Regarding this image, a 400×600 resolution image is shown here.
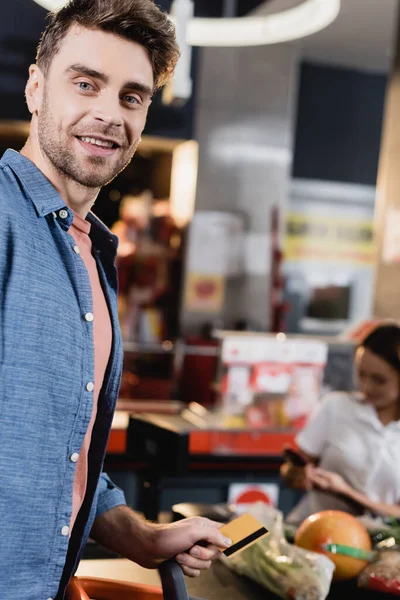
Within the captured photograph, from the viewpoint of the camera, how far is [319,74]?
29.0 feet

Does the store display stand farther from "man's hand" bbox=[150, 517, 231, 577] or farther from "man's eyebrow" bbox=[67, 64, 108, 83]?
"man's eyebrow" bbox=[67, 64, 108, 83]

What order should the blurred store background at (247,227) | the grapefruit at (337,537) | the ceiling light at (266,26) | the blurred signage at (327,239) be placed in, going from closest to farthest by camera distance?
the grapefruit at (337,537) → the blurred store background at (247,227) → the ceiling light at (266,26) → the blurred signage at (327,239)

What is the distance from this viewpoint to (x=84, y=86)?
1.25 meters

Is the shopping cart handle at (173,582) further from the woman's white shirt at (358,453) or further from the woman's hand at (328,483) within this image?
the woman's white shirt at (358,453)

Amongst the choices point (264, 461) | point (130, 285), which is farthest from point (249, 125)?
point (264, 461)

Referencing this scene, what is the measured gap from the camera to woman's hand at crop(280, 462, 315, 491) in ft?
8.13

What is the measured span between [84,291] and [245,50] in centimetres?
687

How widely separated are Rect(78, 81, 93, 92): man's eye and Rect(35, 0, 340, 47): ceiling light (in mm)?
4939

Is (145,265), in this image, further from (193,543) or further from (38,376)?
(38,376)

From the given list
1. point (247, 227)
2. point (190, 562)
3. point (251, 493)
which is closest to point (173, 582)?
point (190, 562)

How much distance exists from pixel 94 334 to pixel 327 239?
8.17 meters

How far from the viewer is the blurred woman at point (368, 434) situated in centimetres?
274

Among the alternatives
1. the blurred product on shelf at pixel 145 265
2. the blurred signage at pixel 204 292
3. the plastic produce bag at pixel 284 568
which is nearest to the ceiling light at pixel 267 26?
the blurred product on shelf at pixel 145 265

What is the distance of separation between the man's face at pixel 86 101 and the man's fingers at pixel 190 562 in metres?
0.66
